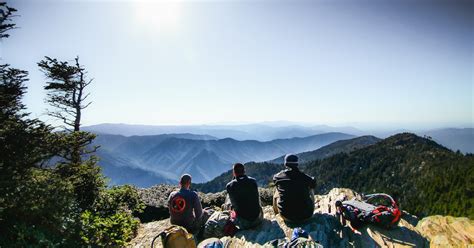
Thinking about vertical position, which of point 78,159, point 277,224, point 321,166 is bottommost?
point 321,166

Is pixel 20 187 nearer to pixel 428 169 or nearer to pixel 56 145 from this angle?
pixel 56 145

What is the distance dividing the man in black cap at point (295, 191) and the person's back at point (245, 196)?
0.86m

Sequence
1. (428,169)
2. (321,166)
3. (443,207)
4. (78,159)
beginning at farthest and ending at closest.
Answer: (321,166), (428,169), (443,207), (78,159)

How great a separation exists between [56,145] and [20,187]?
22.0 ft

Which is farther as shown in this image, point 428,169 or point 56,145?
point 428,169

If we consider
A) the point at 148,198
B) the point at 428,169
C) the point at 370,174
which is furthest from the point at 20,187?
the point at 370,174

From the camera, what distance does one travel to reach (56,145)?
526 inches

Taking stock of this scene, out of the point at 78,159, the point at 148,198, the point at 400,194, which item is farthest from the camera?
the point at 400,194

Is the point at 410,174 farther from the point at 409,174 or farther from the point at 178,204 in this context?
the point at 178,204

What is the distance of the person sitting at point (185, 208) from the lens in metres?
8.71

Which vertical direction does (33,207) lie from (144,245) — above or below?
above

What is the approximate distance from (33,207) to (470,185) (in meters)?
113

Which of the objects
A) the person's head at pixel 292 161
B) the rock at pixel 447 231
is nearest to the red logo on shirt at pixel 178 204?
the person's head at pixel 292 161

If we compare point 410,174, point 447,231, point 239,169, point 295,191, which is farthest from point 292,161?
point 410,174
